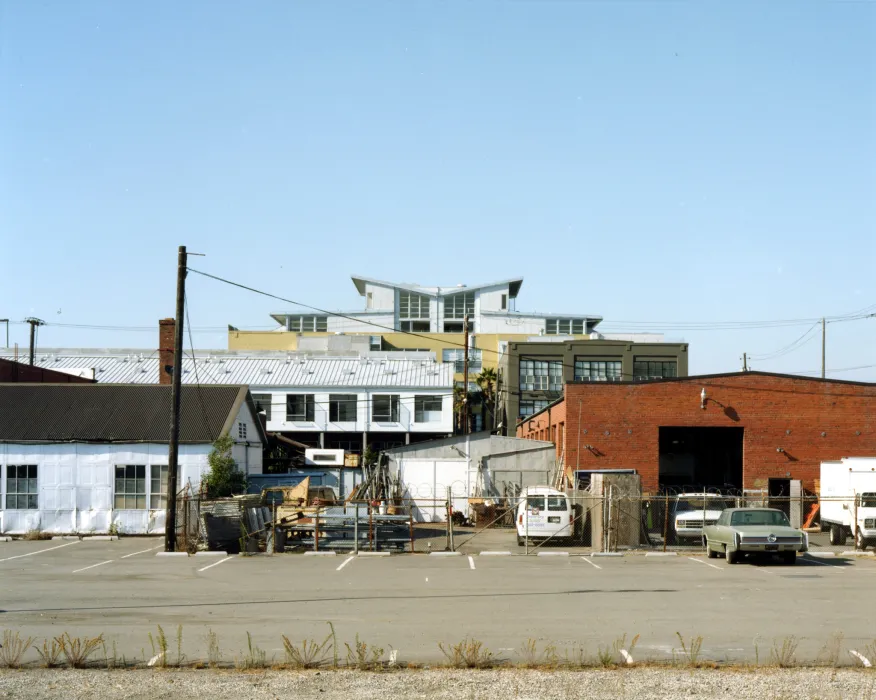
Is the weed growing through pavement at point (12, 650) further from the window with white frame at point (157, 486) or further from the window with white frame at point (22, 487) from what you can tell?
the window with white frame at point (22, 487)

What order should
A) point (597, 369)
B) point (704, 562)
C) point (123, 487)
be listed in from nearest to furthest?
1. point (704, 562)
2. point (123, 487)
3. point (597, 369)

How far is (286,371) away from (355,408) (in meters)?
6.60

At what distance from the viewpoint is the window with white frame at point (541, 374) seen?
284ft

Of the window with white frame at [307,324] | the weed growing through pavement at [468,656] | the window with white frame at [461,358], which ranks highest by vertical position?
the window with white frame at [307,324]

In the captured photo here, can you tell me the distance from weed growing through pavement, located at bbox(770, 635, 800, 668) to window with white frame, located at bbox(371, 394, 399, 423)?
60.2m

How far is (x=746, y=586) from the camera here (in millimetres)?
22281

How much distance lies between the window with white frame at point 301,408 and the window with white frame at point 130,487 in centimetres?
3691

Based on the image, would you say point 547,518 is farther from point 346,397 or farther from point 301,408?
point 301,408

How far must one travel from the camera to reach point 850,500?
33.2 metres

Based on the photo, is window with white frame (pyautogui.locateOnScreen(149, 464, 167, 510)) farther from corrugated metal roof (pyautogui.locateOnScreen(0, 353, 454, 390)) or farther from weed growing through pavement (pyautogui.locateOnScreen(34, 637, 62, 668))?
corrugated metal roof (pyautogui.locateOnScreen(0, 353, 454, 390))

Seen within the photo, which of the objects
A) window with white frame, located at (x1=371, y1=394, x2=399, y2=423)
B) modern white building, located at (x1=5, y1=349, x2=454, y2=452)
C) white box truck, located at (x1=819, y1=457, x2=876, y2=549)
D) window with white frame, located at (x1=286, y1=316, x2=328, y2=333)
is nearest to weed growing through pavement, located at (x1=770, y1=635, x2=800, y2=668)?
white box truck, located at (x1=819, y1=457, x2=876, y2=549)

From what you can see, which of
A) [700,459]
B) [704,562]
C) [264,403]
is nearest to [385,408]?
[264,403]

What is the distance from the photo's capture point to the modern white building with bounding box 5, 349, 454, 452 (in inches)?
2923

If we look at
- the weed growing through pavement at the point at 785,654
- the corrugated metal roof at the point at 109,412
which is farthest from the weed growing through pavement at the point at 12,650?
the corrugated metal roof at the point at 109,412
